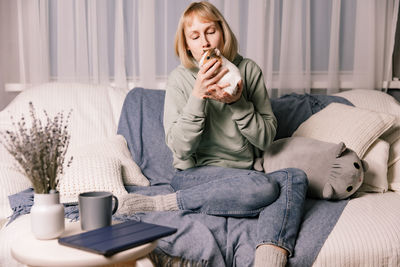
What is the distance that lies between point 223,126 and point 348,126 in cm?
54

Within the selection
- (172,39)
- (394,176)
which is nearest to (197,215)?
(394,176)

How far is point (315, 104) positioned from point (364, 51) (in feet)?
1.88

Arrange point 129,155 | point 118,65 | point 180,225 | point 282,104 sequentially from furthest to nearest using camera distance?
point 118,65 < point 282,104 < point 129,155 < point 180,225

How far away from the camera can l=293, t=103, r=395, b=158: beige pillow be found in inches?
76.1

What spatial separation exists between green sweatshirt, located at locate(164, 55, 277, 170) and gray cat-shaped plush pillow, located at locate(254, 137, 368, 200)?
8 centimetres

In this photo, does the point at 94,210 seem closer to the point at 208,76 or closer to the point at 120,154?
the point at 208,76

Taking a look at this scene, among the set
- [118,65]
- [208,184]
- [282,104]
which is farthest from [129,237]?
[118,65]

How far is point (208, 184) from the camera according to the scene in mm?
1551

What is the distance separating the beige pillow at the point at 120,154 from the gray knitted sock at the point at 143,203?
1.38 ft

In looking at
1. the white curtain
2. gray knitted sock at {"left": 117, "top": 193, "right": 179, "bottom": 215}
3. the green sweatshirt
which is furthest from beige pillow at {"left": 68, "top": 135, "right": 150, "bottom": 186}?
the white curtain

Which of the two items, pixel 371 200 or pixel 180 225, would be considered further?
pixel 371 200

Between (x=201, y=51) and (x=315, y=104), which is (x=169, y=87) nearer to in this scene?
(x=201, y=51)

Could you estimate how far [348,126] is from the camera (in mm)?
1976

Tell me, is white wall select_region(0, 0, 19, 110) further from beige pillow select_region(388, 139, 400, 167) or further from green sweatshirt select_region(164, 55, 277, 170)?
beige pillow select_region(388, 139, 400, 167)
